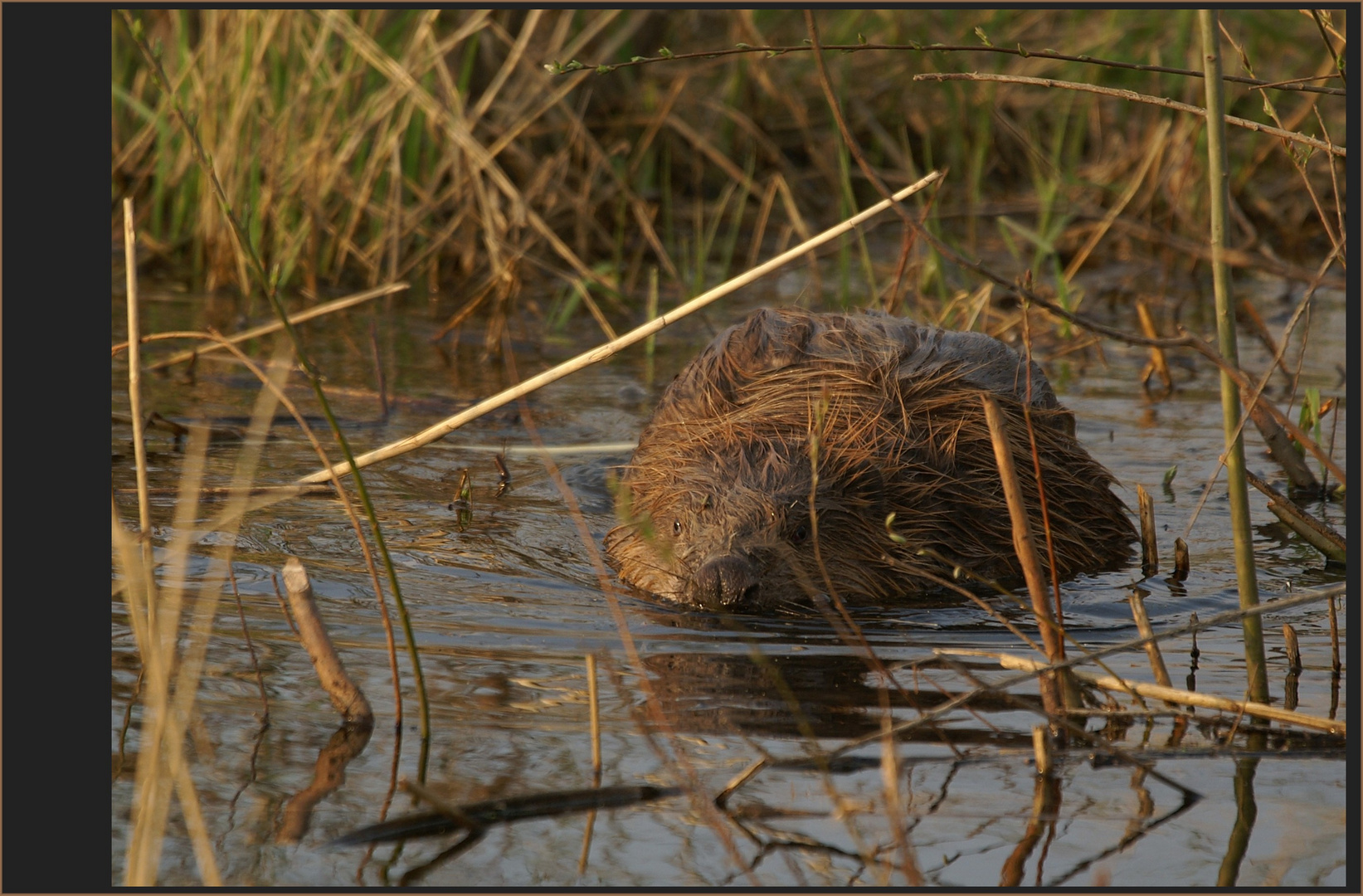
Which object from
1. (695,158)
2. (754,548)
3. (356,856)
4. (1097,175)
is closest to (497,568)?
(754,548)

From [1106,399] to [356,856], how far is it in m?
4.92

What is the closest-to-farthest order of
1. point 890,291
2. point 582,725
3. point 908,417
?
point 582,725 → point 908,417 → point 890,291

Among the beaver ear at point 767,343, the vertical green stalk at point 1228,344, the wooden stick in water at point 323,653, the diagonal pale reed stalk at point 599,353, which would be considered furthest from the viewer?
the beaver ear at point 767,343

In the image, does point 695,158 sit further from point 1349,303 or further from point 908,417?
point 1349,303

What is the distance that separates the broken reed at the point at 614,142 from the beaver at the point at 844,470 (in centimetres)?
141

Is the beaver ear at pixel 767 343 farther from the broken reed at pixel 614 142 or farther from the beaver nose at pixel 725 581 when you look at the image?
the broken reed at pixel 614 142

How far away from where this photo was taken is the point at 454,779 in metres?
2.83

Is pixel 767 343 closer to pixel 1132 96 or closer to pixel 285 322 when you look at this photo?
pixel 1132 96

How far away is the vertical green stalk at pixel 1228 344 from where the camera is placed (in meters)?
2.73

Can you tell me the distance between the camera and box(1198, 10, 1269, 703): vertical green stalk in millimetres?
2729

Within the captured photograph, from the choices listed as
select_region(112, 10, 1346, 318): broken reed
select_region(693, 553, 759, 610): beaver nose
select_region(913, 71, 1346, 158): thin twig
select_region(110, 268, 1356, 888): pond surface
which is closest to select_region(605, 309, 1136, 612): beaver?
select_region(693, 553, 759, 610): beaver nose

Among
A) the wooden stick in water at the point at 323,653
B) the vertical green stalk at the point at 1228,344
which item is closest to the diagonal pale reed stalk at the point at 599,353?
the wooden stick in water at the point at 323,653

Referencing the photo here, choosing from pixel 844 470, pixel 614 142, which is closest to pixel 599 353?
pixel 844 470

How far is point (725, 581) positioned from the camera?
402 centimetres
